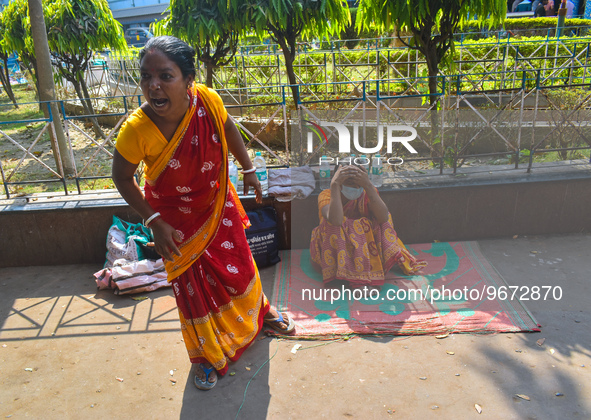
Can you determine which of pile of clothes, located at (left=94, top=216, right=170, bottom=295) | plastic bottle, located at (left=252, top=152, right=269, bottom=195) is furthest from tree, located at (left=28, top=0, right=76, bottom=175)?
plastic bottle, located at (left=252, top=152, right=269, bottom=195)

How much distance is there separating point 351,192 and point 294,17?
335 cm

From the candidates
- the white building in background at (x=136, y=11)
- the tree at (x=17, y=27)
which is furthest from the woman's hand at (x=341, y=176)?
the white building in background at (x=136, y=11)

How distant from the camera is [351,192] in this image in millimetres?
3725

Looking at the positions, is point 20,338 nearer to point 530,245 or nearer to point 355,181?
point 355,181

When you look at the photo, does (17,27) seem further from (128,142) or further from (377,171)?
(128,142)

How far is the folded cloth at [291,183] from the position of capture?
4320 mm

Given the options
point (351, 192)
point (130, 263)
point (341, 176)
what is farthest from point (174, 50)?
point (130, 263)

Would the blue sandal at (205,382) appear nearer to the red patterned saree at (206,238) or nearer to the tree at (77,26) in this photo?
the red patterned saree at (206,238)

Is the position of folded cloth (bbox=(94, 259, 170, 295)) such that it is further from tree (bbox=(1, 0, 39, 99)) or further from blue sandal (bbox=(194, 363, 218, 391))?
tree (bbox=(1, 0, 39, 99))

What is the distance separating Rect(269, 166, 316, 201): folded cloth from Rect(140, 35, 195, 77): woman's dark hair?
1998mm

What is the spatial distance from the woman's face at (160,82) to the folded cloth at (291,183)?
2.00 m

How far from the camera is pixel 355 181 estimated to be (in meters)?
3.60

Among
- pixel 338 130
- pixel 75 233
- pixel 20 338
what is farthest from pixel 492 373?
pixel 75 233

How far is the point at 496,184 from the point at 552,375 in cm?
212
